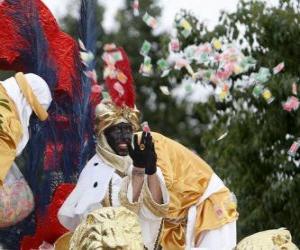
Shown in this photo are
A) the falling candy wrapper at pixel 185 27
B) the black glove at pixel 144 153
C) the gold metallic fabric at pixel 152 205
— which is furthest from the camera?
the falling candy wrapper at pixel 185 27

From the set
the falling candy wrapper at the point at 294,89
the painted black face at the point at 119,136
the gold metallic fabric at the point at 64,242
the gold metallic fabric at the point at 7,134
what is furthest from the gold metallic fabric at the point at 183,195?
the falling candy wrapper at the point at 294,89

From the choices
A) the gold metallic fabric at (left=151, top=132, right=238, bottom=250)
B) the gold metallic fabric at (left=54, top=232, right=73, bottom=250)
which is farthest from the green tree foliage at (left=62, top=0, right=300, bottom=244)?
the gold metallic fabric at (left=54, top=232, right=73, bottom=250)

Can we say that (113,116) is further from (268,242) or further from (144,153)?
(268,242)

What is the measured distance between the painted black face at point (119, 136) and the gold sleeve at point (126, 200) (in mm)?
292

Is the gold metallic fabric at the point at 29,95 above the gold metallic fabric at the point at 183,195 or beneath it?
above

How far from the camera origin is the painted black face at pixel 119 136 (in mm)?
6613

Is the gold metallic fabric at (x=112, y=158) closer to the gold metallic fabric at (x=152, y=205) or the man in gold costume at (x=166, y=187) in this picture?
the man in gold costume at (x=166, y=187)

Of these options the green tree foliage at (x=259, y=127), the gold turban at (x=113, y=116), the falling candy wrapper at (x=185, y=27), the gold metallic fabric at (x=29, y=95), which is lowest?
the green tree foliage at (x=259, y=127)

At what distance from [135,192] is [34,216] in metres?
0.71

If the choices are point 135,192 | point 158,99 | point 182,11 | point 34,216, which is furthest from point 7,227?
point 158,99

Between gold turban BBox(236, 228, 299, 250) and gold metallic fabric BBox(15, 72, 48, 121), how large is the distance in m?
1.94

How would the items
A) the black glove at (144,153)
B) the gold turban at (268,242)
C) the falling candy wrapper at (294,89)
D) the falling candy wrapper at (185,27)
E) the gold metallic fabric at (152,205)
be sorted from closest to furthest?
the gold turban at (268,242)
the black glove at (144,153)
the gold metallic fabric at (152,205)
the falling candy wrapper at (185,27)
the falling candy wrapper at (294,89)

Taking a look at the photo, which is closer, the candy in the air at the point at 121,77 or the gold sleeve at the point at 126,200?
the gold sleeve at the point at 126,200

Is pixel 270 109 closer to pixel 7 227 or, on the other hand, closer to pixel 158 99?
pixel 7 227
